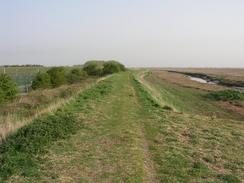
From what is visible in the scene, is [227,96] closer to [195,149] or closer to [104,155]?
[195,149]

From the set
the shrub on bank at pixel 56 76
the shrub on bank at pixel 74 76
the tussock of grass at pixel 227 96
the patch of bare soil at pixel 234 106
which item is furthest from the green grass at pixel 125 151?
the shrub on bank at pixel 74 76

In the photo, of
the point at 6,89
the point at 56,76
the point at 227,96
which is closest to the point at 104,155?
the point at 6,89

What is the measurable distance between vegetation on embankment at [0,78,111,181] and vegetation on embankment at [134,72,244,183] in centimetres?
270

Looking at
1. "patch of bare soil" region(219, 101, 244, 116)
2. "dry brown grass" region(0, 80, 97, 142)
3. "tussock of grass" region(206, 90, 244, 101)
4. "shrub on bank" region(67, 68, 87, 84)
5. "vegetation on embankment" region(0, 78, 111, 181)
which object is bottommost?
"patch of bare soil" region(219, 101, 244, 116)

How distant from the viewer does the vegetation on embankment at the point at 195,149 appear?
919 cm

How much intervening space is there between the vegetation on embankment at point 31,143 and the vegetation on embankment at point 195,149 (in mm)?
2695

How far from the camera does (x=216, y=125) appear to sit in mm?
16734

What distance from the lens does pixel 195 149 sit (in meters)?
11.7

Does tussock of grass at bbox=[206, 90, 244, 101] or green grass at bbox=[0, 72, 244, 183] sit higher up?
green grass at bbox=[0, 72, 244, 183]

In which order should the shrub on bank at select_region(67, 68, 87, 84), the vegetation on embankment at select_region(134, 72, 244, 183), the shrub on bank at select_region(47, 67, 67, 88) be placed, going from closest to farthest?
the vegetation on embankment at select_region(134, 72, 244, 183)
the shrub on bank at select_region(47, 67, 67, 88)
the shrub on bank at select_region(67, 68, 87, 84)

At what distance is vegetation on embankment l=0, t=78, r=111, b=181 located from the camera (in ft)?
29.7

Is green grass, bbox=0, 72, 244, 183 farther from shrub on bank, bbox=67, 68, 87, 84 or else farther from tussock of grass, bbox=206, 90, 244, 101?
shrub on bank, bbox=67, 68, 87, 84

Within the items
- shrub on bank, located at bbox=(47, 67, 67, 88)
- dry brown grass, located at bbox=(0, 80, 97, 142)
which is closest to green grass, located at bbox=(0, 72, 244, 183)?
dry brown grass, located at bbox=(0, 80, 97, 142)

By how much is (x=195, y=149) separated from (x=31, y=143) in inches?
175
